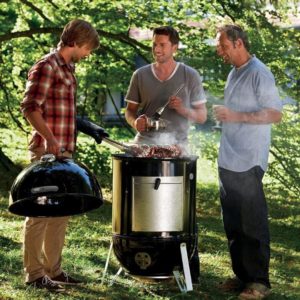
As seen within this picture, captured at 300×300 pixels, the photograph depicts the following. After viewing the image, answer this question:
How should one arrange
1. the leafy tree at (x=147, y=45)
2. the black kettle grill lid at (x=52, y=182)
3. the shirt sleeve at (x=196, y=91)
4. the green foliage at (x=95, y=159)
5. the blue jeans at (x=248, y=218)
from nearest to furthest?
the black kettle grill lid at (x=52, y=182)
the blue jeans at (x=248, y=218)
the shirt sleeve at (x=196, y=91)
the leafy tree at (x=147, y=45)
the green foliage at (x=95, y=159)

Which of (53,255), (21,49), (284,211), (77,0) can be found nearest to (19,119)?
(21,49)

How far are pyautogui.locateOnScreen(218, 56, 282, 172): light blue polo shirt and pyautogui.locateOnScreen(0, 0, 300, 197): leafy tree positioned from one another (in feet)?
6.33

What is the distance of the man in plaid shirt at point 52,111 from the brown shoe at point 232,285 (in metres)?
1.24

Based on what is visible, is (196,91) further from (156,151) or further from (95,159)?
(95,159)

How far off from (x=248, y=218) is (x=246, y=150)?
1.61ft

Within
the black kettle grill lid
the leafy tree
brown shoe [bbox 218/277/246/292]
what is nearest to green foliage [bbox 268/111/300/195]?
the leafy tree

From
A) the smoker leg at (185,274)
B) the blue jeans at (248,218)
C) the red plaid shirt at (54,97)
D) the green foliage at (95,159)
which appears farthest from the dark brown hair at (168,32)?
the green foliage at (95,159)

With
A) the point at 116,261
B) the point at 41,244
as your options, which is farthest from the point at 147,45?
the point at 41,244

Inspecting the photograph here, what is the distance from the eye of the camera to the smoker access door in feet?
16.8

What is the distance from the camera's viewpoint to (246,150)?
514 cm

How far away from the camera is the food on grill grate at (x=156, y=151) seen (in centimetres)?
520

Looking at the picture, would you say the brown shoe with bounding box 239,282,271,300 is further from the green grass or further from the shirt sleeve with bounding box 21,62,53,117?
the shirt sleeve with bounding box 21,62,53,117

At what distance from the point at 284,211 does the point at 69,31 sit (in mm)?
6394

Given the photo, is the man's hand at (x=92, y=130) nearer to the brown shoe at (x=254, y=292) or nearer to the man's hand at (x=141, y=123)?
the man's hand at (x=141, y=123)
